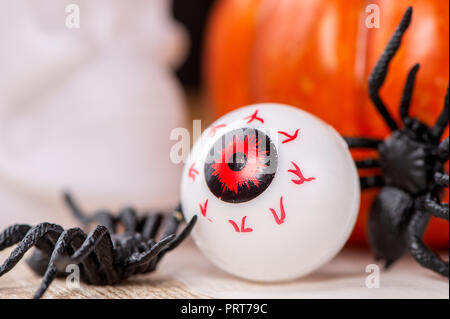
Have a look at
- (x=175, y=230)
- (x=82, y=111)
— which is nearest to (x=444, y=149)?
(x=175, y=230)

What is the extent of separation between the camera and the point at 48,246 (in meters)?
0.48

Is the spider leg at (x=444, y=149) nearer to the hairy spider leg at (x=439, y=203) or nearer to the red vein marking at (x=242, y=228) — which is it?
the hairy spider leg at (x=439, y=203)

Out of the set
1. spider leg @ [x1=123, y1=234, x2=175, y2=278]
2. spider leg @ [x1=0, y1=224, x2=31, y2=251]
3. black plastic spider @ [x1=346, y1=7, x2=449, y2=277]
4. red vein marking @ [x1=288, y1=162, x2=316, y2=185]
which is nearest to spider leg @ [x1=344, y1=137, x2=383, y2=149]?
black plastic spider @ [x1=346, y1=7, x2=449, y2=277]

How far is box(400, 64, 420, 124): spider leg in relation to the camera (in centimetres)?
54

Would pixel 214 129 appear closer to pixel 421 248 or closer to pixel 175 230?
pixel 175 230

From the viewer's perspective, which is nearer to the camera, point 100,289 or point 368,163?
point 100,289

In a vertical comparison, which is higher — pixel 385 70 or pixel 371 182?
pixel 385 70

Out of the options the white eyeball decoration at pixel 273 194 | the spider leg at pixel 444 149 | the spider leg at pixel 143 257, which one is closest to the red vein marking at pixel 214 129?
the white eyeball decoration at pixel 273 194

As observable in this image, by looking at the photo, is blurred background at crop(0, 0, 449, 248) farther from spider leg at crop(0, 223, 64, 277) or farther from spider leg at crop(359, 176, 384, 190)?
spider leg at crop(0, 223, 64, 277)

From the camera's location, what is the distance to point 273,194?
47cm

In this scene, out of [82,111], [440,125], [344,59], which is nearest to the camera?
[440,125]

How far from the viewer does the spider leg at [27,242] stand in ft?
1.48

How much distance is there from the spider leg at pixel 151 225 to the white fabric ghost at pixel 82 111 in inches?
8.0
